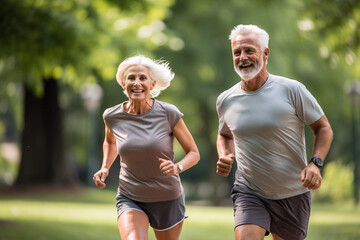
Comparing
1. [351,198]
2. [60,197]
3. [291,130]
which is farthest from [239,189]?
[351,198]

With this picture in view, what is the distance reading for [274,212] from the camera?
5.70 meters

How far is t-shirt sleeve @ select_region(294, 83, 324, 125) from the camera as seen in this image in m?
5.37

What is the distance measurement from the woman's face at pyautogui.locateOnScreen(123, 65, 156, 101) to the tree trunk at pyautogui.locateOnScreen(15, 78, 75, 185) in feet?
58.6

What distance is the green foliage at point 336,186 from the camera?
2322 centimetres

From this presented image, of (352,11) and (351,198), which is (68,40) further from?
(351,198)

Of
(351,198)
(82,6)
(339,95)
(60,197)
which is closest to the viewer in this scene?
(82,6)

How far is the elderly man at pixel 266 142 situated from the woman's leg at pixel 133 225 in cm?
72

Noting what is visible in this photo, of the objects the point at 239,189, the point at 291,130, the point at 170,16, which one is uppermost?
the point at 170,16

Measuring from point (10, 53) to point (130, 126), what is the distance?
6557mm

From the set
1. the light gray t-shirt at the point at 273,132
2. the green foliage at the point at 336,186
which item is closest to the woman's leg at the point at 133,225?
the light gray t-shirt at the point at 273,132

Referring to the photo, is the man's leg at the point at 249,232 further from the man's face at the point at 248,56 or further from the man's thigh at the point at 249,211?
the man's face at the point at 248,56

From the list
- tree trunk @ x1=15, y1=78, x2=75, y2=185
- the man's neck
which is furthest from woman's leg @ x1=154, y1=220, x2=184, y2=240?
tree trunk @ x1=15, y1=78, x2=75, y2=185

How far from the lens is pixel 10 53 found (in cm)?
1184

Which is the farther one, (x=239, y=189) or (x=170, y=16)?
(x=170, y=16)
